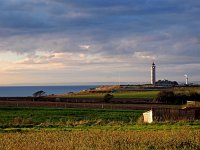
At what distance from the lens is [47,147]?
852 inches

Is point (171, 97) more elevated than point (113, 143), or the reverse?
point (171, 97)

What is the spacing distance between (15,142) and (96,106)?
52580 millimetres

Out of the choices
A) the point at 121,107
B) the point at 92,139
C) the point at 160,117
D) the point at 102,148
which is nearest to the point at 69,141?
the point at 92,139

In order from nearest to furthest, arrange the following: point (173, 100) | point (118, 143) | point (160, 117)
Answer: point (118, 143), point (160, 117), point (173, 100)

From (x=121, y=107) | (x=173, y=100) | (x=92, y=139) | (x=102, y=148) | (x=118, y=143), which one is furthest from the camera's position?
(x=173, y=100)

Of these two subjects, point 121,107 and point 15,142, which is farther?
point 121,107

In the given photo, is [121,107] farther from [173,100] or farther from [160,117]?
[160,117]

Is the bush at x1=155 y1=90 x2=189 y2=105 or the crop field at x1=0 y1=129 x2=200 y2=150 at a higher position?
the bush at x1=155 y1=90 x2=189 y2=105

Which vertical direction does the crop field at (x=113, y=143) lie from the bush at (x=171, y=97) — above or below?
below

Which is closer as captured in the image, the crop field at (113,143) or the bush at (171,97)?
the crop field at (113,143)

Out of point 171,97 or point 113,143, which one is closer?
point 113,143

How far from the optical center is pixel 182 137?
84.6 ft

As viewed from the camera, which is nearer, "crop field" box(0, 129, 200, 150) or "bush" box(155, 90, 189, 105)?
"crop field" box(0, 129, 200, 150)

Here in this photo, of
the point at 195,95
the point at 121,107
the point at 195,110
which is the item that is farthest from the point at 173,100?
the point at 195,110
